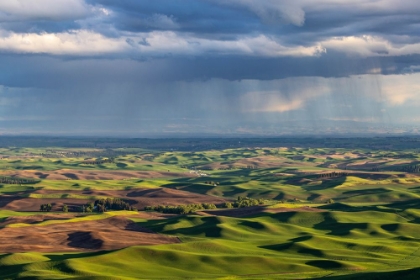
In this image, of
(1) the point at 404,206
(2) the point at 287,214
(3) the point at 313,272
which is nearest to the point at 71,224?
(2) the point at 287,214

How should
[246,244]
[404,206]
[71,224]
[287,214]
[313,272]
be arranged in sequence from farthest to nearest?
[404,206] → [287,214] → [71,224] → [246,244] → [313,272]

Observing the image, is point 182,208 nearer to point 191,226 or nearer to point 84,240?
point 191,226

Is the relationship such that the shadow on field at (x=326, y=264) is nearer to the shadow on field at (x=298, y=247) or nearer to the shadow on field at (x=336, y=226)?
the shadow on field at (x=298, y=247)

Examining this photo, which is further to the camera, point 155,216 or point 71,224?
point 155,216

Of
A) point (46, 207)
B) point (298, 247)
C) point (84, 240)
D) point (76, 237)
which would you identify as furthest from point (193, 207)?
point (298, 247)

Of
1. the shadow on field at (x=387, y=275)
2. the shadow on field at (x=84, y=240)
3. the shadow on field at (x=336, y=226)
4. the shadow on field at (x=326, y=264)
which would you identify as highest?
the shadow on field at (x=387, y=275)

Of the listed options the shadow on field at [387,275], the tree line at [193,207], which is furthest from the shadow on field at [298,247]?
the tree line at [193,207]

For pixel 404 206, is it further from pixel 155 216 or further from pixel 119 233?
pixel 119 233

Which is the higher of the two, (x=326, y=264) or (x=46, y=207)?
(x=46, y=207)

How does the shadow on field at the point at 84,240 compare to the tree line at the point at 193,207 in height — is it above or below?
above
